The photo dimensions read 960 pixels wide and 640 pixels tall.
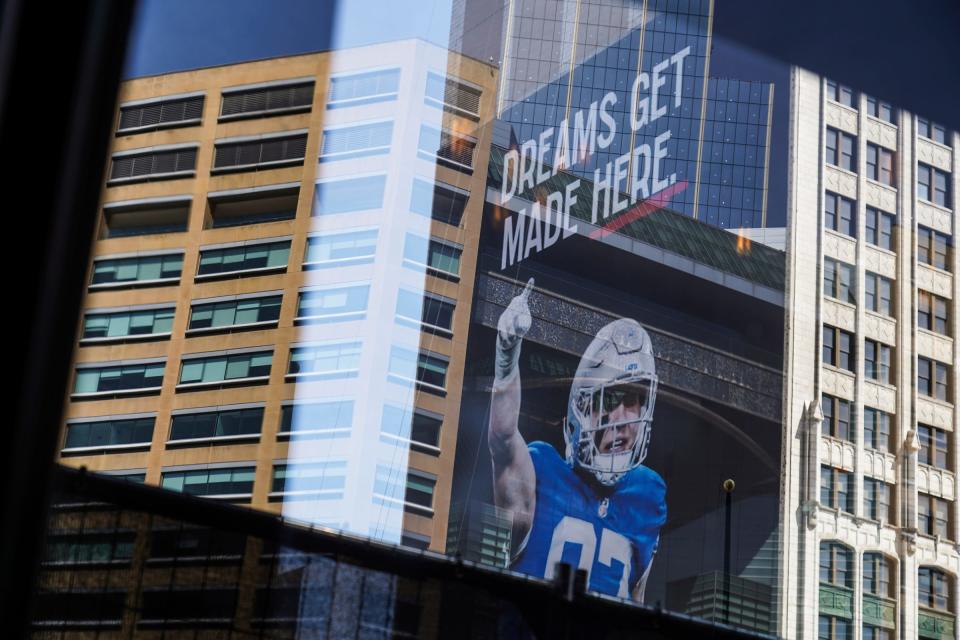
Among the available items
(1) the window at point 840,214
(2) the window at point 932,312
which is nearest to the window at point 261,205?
(1) the window at point 840,214

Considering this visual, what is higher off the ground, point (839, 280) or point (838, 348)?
point (839, 280)

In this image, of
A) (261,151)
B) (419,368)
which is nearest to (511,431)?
(419,368)

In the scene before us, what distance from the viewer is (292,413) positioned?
20.0 m

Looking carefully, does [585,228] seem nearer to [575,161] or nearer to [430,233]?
[575,161]

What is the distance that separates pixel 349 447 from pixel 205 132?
15.5ft

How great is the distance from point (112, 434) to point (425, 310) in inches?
210

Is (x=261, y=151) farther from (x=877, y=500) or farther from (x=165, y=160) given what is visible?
(x=877, y=500)

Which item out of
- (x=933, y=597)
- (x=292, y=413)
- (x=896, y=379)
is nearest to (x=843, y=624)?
(x=933, y=597)

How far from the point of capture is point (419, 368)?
631 inches

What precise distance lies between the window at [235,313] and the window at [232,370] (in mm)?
527

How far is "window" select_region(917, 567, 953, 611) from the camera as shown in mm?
8336

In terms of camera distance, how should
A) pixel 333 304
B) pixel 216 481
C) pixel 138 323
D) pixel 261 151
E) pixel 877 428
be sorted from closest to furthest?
pixel 877 428 < pixel 138 323 < pixel 261 151 < pixel 216 481 < pixel 333 304

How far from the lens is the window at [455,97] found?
43.6 feet

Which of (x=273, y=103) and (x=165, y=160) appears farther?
(x=273, y=103)
